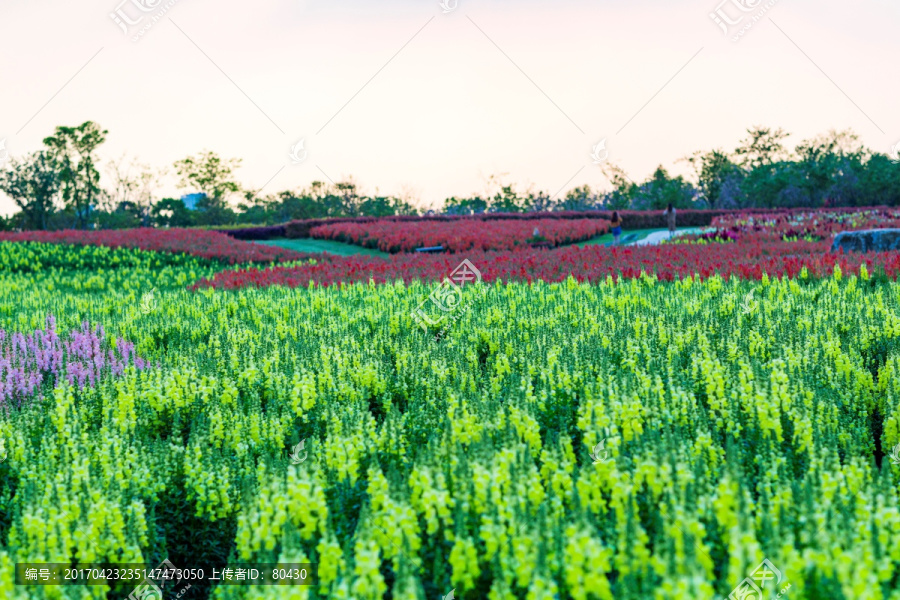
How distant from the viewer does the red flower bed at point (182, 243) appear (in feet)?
80.8

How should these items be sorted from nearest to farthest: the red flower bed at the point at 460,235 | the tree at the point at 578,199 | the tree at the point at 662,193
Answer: the red flower bed at the point at 460,235, the tree at the point at 662,193, the tree at the point at 578,199

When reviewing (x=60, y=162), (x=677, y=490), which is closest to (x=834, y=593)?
(x=677, y=490)

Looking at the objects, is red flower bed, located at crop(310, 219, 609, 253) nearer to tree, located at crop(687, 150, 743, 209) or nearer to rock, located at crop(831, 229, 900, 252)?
rock, located at crop(831, 229, 900, 252)

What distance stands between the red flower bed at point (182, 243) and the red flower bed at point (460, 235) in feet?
19.1

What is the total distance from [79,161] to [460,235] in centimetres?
4919

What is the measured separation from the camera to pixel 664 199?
58.0 metres

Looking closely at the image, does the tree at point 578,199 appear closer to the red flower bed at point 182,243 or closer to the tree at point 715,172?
the tree at point 715,172

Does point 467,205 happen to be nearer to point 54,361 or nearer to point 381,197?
point 381,197

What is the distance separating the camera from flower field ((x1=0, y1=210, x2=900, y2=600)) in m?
2.60

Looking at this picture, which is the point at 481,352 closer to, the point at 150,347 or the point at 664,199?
the point at 150,347

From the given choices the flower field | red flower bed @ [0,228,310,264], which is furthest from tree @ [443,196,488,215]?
the flower field

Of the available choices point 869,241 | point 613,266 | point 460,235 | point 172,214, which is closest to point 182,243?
point 460,235

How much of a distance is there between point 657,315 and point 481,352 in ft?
6.59

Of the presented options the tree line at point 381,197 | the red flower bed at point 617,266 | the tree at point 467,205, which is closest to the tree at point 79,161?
the tree line at point 381,197
